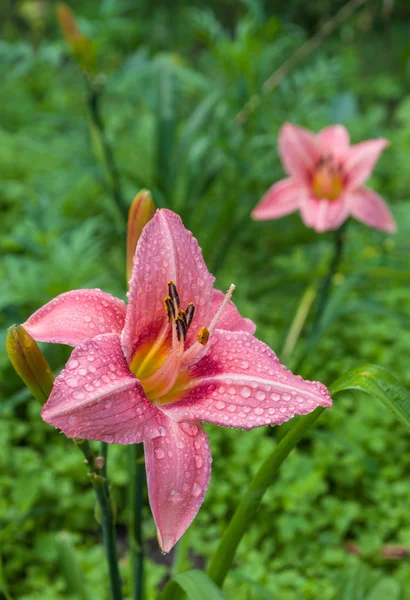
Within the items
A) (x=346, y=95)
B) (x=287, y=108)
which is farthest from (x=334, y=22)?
→ (x=346, y=95)

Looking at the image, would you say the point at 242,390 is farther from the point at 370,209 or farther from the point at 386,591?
the point at 370,209

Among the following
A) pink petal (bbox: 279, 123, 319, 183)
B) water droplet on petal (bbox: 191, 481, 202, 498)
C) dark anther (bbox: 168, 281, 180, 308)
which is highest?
dark anther (bbox: 168, 281, 180, 308)

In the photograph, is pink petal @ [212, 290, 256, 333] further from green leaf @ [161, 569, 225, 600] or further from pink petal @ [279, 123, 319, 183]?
pink petal @ [279, 123, 319, 183]

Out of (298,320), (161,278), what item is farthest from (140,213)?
(298,320)

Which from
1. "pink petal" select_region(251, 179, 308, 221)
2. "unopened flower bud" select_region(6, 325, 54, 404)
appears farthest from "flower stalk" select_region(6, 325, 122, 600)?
"pink petal" select_region(251, 179, 308, 221)

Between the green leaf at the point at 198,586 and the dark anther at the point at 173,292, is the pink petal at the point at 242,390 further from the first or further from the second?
the green leaf at the point at 198,586

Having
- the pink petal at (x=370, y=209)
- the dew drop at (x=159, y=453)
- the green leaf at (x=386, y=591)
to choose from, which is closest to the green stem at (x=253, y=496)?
the dew drop at (x=159, y=453)

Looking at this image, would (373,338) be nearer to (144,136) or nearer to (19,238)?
(19,238)
